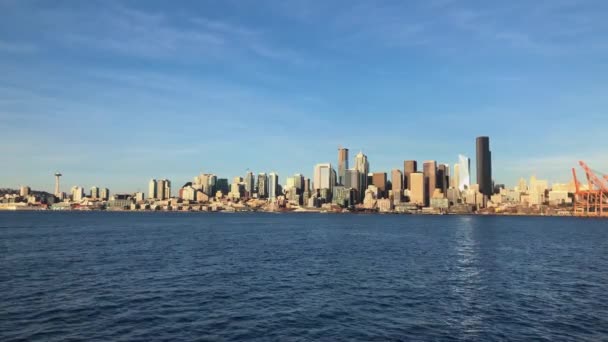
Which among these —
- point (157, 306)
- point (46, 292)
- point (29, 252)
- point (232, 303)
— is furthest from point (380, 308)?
point (29, 252)

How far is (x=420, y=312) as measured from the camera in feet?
135

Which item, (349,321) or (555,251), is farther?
(555,251)

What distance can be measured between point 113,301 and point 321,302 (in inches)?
809

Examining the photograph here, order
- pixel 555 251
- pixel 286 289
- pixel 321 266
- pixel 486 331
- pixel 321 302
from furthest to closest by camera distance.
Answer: pixel 555 251 → pixel 321 266 → pixel 286 289 → pixel 321 302 → pixel 486 331

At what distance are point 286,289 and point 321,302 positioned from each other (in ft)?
23.6

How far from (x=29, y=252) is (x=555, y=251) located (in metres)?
109

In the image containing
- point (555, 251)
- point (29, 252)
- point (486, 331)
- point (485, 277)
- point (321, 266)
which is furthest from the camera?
point (555, 251)

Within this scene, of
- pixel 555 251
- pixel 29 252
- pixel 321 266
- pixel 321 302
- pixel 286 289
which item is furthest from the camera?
pixel 555 251

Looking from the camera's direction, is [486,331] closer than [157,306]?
Yes

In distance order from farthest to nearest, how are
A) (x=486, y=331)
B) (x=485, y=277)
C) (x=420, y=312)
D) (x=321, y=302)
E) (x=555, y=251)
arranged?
1. (x=555, y=251)
2. (x=485, y=277)
3. (x=321, y=302)
4. (x=420, y=312)
5. (x=486, y=331)

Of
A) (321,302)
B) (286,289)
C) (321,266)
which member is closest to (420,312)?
(321,302)

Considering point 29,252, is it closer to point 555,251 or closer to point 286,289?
point 286,289

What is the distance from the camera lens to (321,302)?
147 ft

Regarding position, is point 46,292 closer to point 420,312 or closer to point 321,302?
point 321,302
